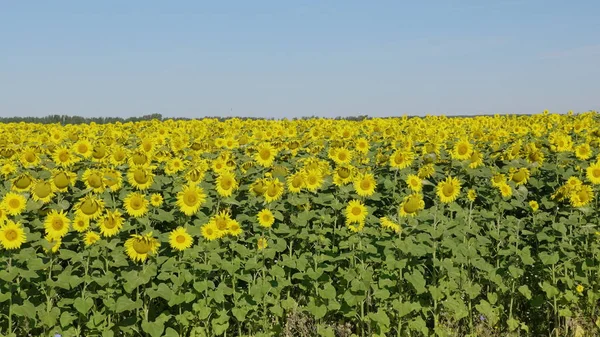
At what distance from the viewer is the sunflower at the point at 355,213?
6.59m

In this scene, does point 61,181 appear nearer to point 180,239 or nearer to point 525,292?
point 180,239

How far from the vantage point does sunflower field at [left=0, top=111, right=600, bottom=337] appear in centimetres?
607

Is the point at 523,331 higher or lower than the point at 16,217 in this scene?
lower

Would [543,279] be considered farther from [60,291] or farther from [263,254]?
[60,291]

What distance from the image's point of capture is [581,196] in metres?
7.34

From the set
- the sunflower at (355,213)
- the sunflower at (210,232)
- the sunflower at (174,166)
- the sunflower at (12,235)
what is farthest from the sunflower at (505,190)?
the sunflower at (12,235)

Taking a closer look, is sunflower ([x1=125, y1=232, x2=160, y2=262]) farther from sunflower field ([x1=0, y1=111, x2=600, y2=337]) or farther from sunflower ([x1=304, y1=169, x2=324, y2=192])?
sunflower ([x1=304, y1=169, x2=324, y2=192])

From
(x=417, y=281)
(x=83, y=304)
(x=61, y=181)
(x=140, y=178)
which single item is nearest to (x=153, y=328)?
(x=83, y=304)

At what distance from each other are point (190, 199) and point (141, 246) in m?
0.86

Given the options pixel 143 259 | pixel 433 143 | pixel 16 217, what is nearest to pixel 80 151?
pixel 16 217

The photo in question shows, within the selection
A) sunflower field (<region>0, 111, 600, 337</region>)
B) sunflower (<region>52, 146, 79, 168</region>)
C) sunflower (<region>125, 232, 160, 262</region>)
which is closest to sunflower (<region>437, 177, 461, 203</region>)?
sunflower field (<region>0, 111, 600, 337</region>)

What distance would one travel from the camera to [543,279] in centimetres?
723

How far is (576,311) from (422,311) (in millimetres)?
2130

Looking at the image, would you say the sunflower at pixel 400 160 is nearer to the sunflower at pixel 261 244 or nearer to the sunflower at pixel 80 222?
the sunflower at pixel 261 244
